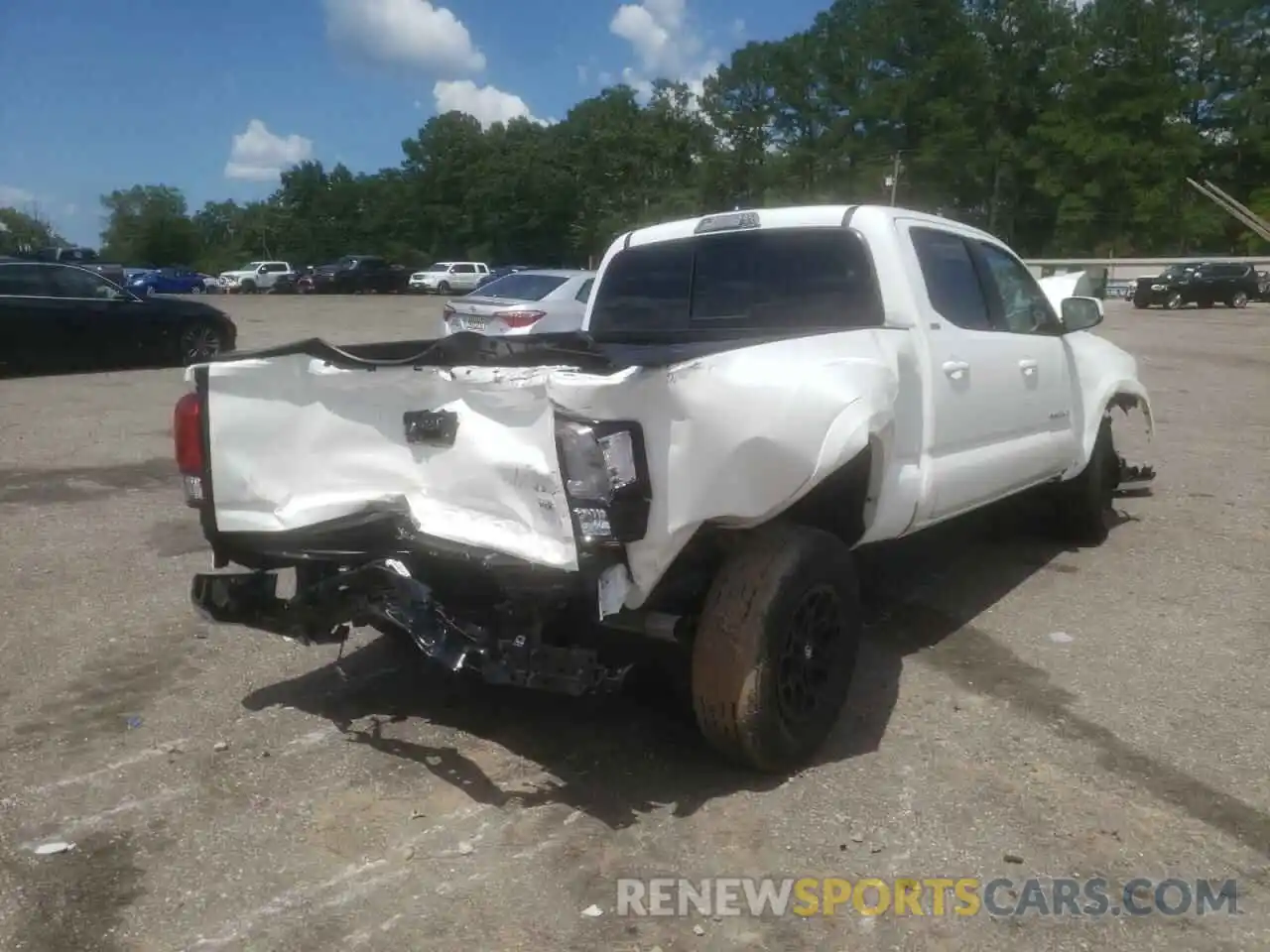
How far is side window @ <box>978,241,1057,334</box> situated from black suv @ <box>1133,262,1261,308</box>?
3692 centimetres

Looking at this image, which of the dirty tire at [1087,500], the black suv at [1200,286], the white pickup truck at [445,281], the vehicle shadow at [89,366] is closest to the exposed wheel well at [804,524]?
the dirty tire at [1087,500]

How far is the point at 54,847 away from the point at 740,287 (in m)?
3.49

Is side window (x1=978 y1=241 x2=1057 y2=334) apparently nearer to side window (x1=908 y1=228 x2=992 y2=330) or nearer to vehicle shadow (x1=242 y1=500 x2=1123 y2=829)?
side window (x1=908 y1=228 x2=992 y2=330)

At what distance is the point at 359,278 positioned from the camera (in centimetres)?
5375

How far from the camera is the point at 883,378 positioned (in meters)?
4.19

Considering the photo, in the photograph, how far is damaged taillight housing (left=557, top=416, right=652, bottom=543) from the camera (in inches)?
133

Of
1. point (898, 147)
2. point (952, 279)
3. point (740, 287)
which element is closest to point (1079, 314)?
point (952, 279)

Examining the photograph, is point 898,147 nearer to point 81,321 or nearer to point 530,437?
point 81,321

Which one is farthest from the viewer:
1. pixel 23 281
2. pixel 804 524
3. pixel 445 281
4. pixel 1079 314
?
pixel 445 281

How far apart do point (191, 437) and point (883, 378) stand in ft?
8.18

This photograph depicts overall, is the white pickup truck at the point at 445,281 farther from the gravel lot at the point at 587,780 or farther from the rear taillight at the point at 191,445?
the rear taillight at the point at 191,445

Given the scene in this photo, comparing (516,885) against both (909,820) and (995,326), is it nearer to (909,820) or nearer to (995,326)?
(909,820)

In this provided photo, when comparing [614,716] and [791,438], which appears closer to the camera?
[791,438]

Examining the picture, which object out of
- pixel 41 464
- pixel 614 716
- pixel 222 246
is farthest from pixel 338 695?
pixel 222 246
